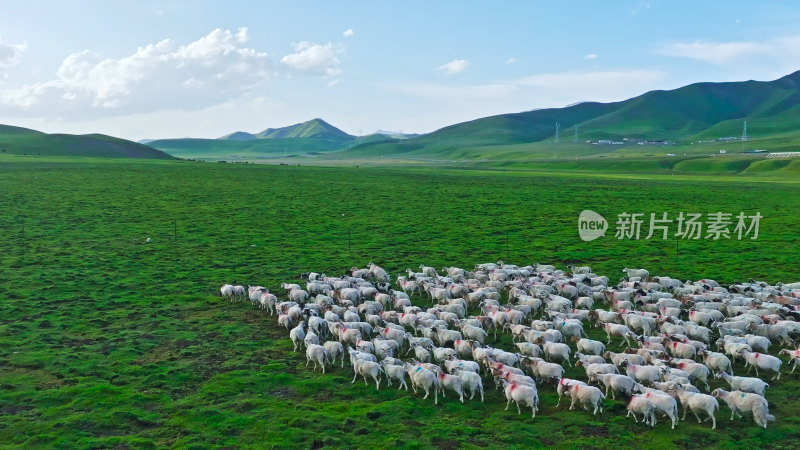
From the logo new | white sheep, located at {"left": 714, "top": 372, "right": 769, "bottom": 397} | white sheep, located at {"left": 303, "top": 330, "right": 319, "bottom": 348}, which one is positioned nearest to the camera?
white sheep, located at {"left": 714, "top": 372, "right": 769, "bottom": 397}

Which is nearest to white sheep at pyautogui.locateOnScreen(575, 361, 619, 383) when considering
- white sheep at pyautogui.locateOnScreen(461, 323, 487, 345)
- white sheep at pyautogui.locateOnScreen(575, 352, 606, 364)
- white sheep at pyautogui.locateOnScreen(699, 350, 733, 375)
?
white sheep at pyautogui.locateOnScreen(575, 352, 606, 364)

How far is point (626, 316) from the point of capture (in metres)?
22.3

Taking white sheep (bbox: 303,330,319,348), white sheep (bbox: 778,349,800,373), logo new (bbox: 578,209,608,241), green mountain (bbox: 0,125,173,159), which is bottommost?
logo new (bbox: 578,209,608,241)

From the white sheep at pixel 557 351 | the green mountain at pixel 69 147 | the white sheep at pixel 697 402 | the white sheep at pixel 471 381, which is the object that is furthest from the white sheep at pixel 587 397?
the green mountain at pixel 69 147

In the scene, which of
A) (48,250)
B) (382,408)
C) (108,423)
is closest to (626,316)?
(382,408)

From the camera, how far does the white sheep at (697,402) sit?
Answer: 1501 cm

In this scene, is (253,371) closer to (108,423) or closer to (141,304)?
(108,423)

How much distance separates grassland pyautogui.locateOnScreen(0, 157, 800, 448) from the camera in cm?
1488

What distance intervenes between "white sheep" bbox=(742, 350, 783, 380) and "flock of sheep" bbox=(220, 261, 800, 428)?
0.03 m

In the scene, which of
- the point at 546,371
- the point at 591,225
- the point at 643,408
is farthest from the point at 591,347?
the point at 591,225

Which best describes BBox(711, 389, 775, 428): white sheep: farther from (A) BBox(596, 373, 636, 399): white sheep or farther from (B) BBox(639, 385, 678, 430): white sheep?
(A) BBox(596, 373, 636, 399): white sheep

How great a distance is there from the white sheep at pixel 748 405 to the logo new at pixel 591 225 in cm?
3064

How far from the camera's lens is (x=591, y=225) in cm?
5172

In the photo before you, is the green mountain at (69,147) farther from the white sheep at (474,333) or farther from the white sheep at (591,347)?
the white sheep at (591,347)
